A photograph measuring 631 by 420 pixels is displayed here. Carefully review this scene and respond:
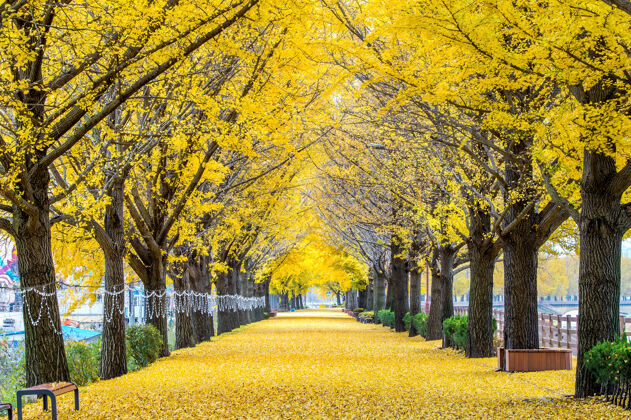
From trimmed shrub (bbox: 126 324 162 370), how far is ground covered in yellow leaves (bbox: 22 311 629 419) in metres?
0.55

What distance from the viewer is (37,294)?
35.2ft

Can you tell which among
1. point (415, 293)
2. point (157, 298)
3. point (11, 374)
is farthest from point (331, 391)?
point (415, 293)

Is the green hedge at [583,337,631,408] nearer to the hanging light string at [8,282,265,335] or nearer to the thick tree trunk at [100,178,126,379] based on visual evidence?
the hanging light string at [8,282,265,335]

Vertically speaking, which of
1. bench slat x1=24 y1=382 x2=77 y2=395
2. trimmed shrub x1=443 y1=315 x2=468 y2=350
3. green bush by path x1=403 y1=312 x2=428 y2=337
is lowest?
green bush by path x1=403 y1=312 x2=428 y2=337

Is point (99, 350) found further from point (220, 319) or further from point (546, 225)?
point (220, 319)

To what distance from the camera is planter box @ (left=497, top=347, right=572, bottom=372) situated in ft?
46.6

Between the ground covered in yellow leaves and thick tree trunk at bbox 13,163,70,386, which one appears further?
thick tree trunk at bbox 13,163,70,386

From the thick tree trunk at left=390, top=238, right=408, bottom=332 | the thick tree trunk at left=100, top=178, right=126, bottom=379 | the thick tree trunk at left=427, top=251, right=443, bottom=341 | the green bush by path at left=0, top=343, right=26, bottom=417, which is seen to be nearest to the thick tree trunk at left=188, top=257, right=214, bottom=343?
the green bush by path at left=0, top=343, right=26, bottom=417

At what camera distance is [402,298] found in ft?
104

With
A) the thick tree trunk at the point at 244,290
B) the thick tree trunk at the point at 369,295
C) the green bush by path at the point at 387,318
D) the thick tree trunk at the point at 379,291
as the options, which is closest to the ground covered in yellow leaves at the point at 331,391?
the green bush by path at the point at 387,318

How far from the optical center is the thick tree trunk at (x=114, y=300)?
1441 cm

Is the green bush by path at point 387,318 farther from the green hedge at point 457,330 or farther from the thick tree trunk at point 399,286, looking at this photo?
the green hedge at point 457,330

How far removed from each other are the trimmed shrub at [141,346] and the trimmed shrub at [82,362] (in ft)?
4.70

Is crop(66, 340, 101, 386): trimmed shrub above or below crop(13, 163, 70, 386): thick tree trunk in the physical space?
below
